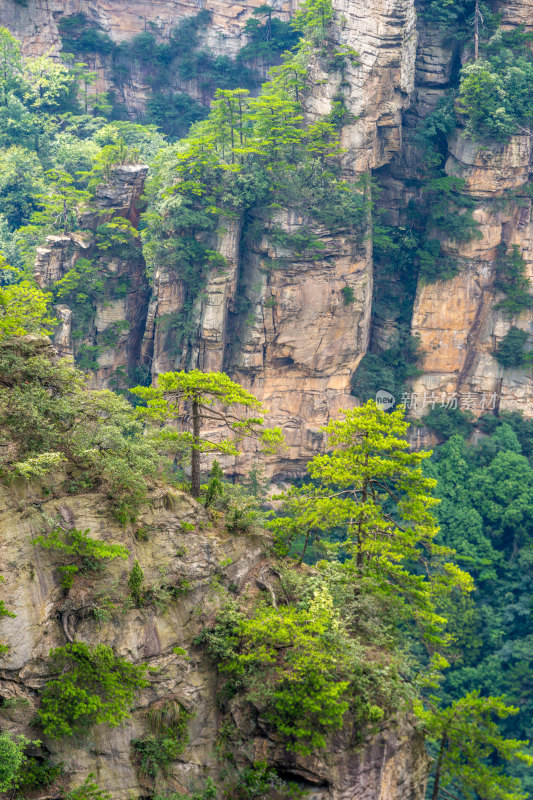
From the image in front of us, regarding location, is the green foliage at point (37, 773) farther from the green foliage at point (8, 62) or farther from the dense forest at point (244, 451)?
the green foliage at point (8, 62)

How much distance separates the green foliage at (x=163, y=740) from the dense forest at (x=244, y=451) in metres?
0.05

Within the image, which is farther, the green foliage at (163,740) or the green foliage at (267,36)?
the green foliage at (267,36)

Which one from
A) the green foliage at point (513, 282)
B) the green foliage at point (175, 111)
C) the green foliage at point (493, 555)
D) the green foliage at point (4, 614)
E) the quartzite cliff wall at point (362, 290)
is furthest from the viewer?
the green foliage at point (175, 111)

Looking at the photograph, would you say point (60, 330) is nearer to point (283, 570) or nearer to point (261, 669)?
point (283, 570)

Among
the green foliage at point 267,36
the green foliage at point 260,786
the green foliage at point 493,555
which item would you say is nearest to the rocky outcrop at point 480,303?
the green foliage at point 493,555

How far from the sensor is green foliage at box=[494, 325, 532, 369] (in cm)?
3116

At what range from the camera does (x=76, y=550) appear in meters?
12.1

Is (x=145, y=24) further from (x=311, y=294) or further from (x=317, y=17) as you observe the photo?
(x=311, y=294)

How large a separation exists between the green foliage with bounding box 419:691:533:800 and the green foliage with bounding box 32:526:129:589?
5.73 m

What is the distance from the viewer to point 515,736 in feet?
77.8

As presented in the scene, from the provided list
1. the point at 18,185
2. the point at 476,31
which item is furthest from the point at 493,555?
the point at 18,185

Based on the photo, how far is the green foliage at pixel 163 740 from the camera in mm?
11766

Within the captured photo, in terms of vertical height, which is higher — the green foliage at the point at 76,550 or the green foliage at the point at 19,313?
the green foliage at the point at 19,313

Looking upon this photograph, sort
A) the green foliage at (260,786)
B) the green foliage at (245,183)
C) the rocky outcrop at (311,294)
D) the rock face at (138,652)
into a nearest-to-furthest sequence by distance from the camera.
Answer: the rock face at (138,652), the green foliage at (260,786), the green foliage at (245,183), the rocky outcrop at (311,294)
